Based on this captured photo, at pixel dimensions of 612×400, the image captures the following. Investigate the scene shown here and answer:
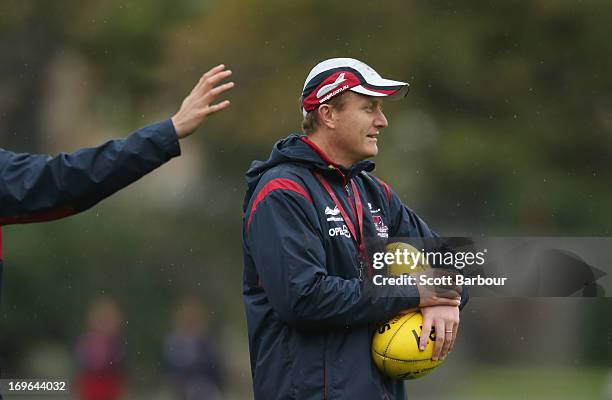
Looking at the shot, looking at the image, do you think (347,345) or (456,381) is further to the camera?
(456,381)

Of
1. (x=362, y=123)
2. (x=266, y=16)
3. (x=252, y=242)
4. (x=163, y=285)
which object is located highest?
(x=266, y=16)

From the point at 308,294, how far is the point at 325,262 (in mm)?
184

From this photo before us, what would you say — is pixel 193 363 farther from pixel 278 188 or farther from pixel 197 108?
pixel 197 108

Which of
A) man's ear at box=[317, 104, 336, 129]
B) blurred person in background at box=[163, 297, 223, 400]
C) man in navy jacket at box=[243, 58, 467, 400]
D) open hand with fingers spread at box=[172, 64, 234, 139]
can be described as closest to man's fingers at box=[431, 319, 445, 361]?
man in navy jacket at box=[243, 58, 467, 400]

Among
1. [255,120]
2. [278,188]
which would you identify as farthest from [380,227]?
[255,120]

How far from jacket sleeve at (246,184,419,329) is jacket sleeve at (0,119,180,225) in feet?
2.55

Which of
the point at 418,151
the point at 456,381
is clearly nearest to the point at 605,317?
the point at 456,381

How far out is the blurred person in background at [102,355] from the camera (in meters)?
10.4

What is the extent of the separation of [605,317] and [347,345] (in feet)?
34.5

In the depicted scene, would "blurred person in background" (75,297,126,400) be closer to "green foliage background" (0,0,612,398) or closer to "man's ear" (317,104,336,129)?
"green foliage background" (0,0,612,398)

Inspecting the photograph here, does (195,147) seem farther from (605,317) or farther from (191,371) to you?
(605,317)

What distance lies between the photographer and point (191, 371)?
34.6ft

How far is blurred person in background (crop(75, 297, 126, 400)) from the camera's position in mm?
10367

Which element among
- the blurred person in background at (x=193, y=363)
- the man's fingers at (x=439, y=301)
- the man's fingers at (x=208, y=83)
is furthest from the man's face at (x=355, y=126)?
the blurred person in background at (x=193, y=363)
